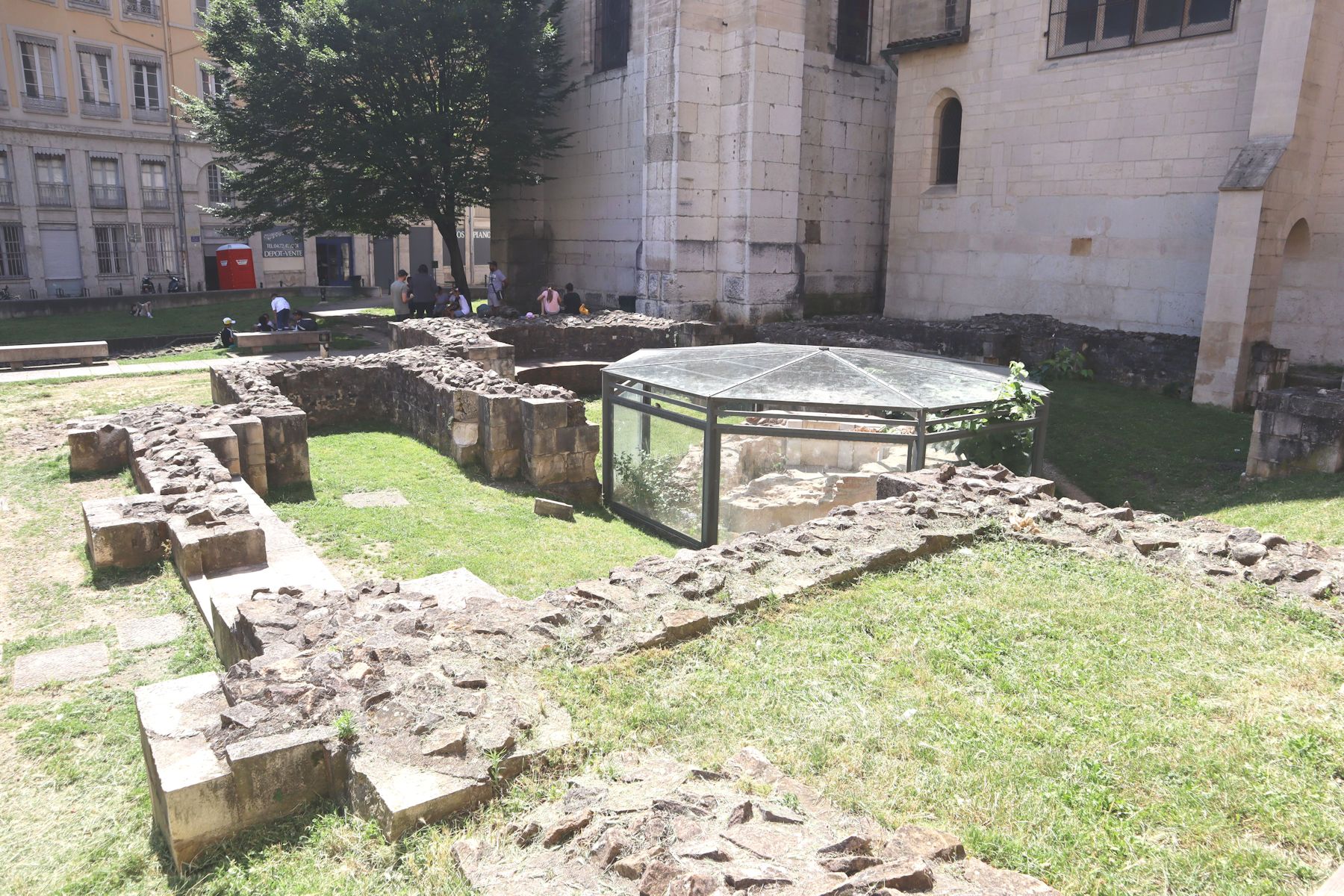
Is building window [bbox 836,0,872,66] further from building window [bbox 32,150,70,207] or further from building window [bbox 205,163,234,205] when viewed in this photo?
building window [bbox 32,150,70,207]

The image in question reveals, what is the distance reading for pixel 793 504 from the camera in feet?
30.1

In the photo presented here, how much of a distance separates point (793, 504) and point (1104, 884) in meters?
6.05

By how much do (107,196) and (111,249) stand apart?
6.02 ft

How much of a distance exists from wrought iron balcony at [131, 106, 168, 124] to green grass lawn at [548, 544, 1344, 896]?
36.5 m

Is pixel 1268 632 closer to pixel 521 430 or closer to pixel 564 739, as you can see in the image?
pixel 564 739

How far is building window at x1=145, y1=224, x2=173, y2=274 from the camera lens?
34.3m

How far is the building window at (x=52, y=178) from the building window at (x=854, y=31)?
88.8 feet

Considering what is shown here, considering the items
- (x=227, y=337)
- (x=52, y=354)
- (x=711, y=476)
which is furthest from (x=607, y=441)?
(x=52, y=354)

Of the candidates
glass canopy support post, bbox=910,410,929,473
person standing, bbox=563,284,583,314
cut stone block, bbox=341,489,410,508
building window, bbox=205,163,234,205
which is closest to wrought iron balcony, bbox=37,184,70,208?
building window, bbox=205,163,234,205

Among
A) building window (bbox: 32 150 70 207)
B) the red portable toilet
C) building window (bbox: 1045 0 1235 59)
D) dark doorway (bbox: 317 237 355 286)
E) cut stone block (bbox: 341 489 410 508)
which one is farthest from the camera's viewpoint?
dark doorway (bbox: 317 237 355 286)

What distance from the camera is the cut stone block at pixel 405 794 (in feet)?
11.7

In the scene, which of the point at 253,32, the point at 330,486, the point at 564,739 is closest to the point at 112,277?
the point at 253,32

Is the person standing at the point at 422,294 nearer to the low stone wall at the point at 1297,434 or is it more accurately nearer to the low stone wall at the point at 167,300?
the low stone wall at the point at 167,300

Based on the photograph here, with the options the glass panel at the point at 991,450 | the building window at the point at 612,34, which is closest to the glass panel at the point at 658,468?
the glass panel at the point at 991,450
